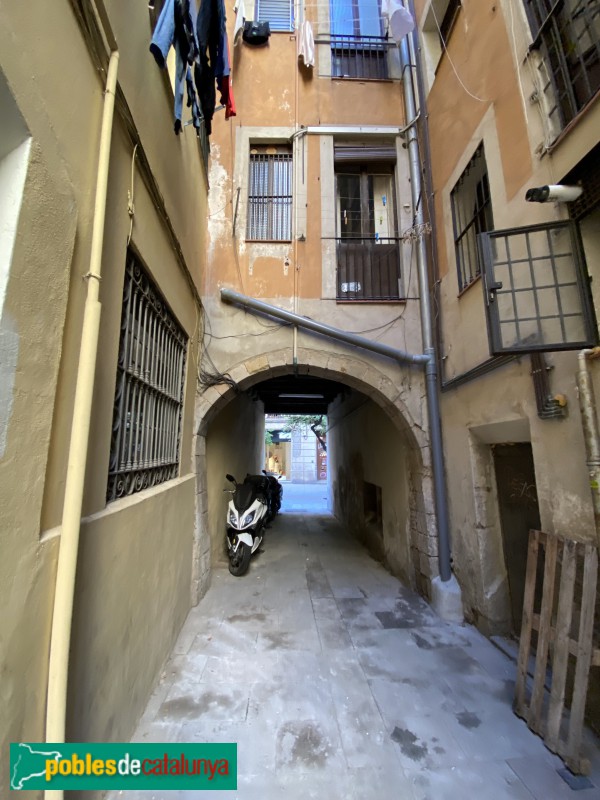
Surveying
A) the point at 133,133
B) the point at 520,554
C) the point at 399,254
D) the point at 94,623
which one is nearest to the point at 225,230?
the point at 399,254

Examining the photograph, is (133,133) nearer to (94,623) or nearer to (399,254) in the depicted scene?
(94,623)

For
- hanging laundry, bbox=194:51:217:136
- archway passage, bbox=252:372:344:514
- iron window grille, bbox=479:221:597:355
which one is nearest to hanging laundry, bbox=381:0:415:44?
hanging laundry, bbox=194:51:217:136

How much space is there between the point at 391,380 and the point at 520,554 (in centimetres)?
234

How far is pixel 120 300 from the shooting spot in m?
2.14

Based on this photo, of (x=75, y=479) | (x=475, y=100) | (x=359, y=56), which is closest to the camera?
(x=75, y=479)

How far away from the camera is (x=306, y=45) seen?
552cm

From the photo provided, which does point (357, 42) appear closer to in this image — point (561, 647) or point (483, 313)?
point (483, 313)

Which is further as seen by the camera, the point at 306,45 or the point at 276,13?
the point at 276,13

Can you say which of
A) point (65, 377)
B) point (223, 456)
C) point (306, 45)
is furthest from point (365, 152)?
point (65, 377)

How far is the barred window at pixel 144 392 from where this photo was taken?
2334mm

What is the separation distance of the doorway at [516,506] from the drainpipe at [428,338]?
68 centimetres

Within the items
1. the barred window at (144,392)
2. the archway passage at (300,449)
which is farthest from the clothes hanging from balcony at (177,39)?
the archway passage at (300,449)

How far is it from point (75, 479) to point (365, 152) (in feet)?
19.2

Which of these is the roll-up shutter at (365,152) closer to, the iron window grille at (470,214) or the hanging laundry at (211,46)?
the iron window grille at (470,214)
